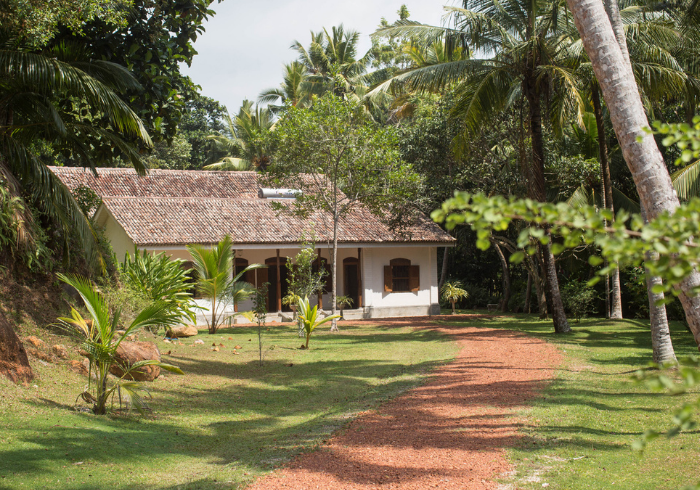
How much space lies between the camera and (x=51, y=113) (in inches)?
346

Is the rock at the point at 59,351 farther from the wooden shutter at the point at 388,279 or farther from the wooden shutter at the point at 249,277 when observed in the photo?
the wooden shutter at the point at 388,279

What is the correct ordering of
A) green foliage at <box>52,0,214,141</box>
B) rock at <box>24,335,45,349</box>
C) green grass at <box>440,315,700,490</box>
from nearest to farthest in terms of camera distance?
green grass at <box>440,315,700,490</box> → rock at <box>24,335,45,349</box> → green foliage at <box>52,0,214,141</box>

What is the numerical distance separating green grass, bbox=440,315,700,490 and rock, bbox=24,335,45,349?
6.72 meters

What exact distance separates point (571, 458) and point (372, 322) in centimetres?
1552

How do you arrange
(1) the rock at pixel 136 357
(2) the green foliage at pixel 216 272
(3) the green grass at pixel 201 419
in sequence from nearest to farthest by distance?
(3) the green grass at pixel 201 419, (1) the rock at pixel 136 357, (2) the green foliage at pixel 216 272

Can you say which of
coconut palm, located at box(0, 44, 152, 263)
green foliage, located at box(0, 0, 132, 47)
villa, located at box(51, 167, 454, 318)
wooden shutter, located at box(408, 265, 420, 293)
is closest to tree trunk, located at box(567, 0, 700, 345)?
coconut palm, located at box(0, 44, 152, 263)

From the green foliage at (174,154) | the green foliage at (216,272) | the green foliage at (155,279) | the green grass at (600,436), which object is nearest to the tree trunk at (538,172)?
the green grass at (600,436)

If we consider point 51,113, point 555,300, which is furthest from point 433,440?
point 555,300

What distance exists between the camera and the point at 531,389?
8.58 m

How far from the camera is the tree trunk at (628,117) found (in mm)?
5008

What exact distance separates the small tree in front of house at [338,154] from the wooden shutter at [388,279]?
16.2ft

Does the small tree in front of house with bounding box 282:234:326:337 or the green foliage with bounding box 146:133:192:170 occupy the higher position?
the green foliage with bounding box 146:133:192:170

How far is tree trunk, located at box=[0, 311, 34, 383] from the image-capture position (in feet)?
23.0

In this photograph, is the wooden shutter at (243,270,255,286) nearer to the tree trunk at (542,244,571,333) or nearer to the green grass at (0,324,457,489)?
the green grass at (0,324,457,489)
